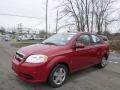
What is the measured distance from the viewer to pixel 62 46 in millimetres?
5125

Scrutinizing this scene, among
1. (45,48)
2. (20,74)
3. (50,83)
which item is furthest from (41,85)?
(45,48)

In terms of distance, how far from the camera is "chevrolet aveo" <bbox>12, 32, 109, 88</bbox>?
14.6ft

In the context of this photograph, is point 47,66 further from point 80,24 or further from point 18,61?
point 80,24

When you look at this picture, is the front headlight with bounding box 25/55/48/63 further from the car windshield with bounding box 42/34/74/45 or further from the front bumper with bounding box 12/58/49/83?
the car windshield with bounding box 42/34/74/45

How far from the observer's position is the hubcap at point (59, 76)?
482cm

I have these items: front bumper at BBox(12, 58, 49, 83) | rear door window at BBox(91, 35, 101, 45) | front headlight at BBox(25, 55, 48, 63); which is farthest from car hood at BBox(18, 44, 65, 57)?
rear door window at BBox(91, 35, 101, 45)

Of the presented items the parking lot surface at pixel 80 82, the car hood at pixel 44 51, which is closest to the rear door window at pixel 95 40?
the parking lot surface at pixel 80 82

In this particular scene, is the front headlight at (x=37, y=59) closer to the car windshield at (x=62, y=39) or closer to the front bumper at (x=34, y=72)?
the front bumper at (x=34, y=72)

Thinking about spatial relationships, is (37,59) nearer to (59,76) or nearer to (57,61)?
(57,61)

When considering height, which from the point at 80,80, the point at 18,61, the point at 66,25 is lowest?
the point at 80,80

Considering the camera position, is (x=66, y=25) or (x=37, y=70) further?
(x=66, y=25)

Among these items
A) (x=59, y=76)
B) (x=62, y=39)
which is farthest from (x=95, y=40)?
(x=59, y=76)

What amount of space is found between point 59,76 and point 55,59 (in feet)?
1.92

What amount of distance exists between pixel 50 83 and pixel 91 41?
252 cm
